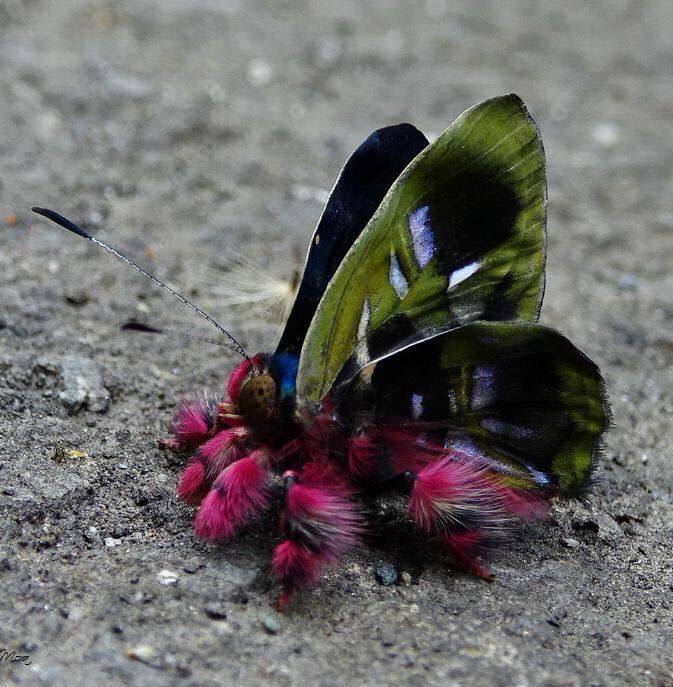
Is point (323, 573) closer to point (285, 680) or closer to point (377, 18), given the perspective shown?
point (285, 680)

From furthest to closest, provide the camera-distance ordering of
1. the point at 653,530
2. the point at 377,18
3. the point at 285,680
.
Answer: the point at 377,18 → the point at 653,530 → the point at 285,680

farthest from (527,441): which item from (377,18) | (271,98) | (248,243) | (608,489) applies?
(377,18)

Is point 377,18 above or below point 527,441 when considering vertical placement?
above

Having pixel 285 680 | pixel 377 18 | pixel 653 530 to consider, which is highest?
pixel 377 18

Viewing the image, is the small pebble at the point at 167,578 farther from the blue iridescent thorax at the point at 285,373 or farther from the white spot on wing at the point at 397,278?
the white spot on wing at the point at 397,278

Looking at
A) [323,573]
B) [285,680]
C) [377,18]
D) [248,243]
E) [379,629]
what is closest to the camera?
[285,680]
